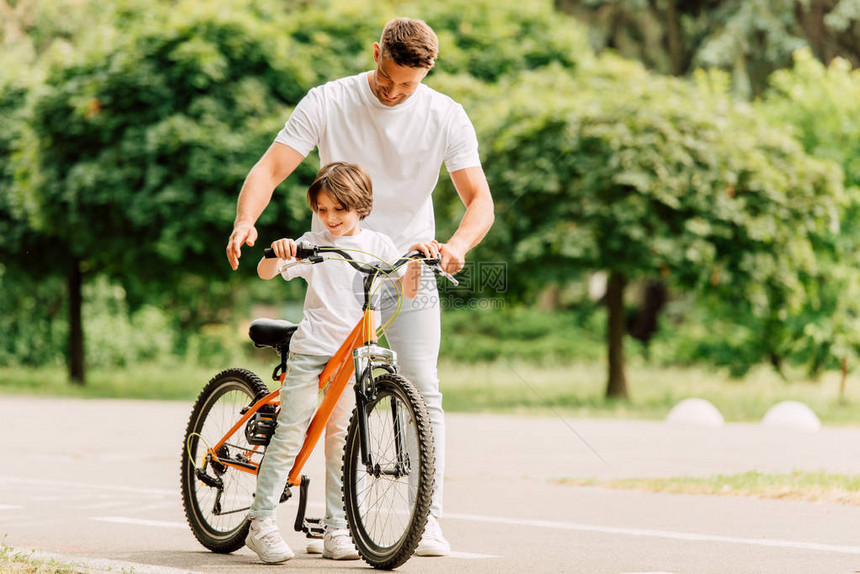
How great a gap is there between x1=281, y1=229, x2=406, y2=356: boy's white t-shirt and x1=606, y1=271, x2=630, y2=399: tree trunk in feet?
42.2

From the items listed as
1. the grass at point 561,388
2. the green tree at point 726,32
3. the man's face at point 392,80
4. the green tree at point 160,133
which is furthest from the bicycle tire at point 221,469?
the green tree at point 726,32

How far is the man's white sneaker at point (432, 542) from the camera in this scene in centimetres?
487

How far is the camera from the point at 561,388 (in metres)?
20.3

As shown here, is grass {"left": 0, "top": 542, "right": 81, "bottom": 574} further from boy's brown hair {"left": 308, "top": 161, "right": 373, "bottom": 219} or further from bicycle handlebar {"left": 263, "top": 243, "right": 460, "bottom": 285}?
boy's brown hair {"left": 308, "top": 161, "right": 373, "bottom": 219}

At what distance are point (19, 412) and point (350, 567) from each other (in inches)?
414

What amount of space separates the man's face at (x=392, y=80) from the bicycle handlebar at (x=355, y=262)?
0.65m

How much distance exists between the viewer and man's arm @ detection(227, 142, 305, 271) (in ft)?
14.9

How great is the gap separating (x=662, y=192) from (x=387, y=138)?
10.4 metres

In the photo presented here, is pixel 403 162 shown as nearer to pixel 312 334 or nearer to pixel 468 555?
pixel 312 334

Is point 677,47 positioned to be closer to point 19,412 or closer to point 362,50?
Result: point 362,50

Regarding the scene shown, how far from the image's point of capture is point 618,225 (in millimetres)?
14938

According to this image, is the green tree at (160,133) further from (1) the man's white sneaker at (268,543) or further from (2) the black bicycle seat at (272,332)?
(1) the man's white sneaker at (268,543)

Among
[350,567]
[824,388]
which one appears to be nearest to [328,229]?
[350,567]

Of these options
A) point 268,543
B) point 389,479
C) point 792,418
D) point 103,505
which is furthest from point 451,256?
point 792,418
